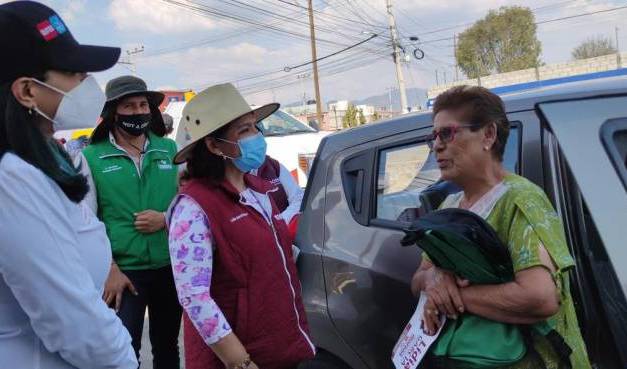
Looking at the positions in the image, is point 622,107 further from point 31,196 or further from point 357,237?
point 31,196

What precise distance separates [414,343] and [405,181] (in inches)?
41.2

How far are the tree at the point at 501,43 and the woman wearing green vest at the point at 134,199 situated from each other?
44212 mm

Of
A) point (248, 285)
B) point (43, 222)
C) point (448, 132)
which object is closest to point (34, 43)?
point (43, 222)

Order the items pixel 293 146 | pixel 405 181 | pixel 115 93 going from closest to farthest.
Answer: pixel 405 181 → pixel 115 93 → pixel 293 146

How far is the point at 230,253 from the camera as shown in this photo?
1826 mm

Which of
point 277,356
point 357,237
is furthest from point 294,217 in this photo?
point 277,356

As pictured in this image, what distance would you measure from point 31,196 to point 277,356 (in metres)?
1.10

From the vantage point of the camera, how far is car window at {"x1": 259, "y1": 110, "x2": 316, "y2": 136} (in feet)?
27.0

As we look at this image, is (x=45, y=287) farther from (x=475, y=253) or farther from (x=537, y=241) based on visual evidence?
(x=537, y=241)

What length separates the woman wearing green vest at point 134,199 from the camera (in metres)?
2.66

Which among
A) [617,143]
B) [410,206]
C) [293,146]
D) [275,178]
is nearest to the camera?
[617,143]

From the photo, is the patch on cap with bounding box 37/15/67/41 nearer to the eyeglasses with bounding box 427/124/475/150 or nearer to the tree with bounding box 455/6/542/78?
the eyeglasses with bounding box 427/124/475/150

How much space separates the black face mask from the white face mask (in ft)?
4.15

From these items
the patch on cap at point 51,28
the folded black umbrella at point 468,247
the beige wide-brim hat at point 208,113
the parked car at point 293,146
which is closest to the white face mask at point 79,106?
the patch on cap at point 51,28
